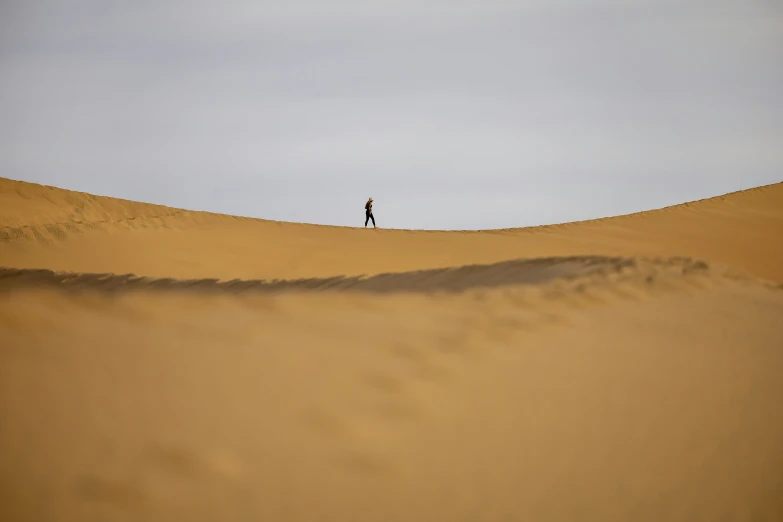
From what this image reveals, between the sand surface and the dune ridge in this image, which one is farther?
the dune ridge

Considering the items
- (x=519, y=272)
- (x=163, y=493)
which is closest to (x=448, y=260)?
(x=519, y=272)

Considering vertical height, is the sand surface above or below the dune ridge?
below

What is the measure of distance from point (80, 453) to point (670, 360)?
341cm

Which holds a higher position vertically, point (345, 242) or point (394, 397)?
point (345, 242)

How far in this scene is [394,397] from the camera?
3.46m

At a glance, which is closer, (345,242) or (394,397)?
(394,397)

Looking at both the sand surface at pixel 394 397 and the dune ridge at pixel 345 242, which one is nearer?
the sand surface at pixel 394 397

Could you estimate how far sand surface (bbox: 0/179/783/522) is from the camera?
8.96 ft

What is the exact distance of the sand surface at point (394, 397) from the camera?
2.73 meters

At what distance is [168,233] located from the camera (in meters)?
16.5

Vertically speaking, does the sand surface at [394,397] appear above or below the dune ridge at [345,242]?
below

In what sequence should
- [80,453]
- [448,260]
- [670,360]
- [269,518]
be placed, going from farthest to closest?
[448,260] → [670,360] → [80,453] → [269,518]

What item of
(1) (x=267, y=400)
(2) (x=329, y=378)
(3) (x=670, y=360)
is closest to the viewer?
(1) (x=267, y=400)

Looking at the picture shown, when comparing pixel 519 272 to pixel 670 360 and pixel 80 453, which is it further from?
pixel 80 453
